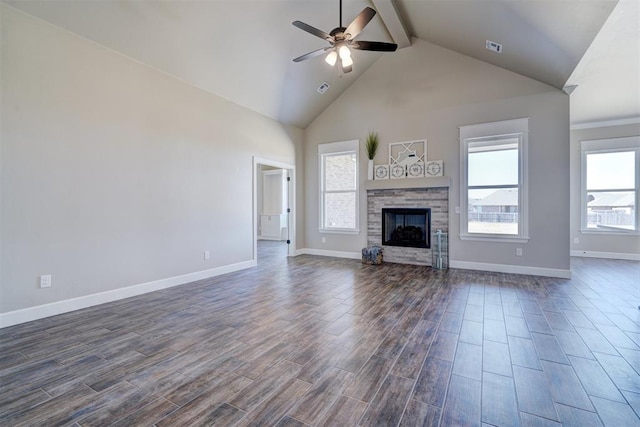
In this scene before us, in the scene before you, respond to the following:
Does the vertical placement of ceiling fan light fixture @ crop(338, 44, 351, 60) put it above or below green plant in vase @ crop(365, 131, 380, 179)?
above

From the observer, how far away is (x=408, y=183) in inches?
228

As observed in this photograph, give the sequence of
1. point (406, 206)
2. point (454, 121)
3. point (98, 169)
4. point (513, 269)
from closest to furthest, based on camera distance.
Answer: point (98, 169) < point (513, 269) < point (454, 121) < point (406, 206)

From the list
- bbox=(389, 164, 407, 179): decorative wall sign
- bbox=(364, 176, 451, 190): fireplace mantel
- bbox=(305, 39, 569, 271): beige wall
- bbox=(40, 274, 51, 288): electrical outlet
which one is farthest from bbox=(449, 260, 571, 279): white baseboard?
bbox=(40, 274, 51, 288): electrical outlet

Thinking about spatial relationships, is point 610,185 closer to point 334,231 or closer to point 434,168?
point 434,168

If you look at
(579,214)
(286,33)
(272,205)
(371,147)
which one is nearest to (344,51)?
(286,33)

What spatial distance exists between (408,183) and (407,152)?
674 mm

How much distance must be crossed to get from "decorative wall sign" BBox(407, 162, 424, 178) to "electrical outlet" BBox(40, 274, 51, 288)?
18.8 ft

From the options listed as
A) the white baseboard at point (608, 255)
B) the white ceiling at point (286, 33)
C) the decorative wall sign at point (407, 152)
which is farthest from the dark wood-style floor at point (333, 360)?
the white baseboard at point (608, 255)

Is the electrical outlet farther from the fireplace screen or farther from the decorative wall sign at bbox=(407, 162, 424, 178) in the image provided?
the decorative wall sign at bbox=(407, 162, 424, 178)

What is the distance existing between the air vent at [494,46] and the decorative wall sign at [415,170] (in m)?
2.14

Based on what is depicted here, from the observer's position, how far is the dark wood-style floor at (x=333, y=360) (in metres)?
1.66

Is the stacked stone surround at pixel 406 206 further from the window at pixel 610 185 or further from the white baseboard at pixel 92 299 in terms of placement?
the window at pixel 610 185

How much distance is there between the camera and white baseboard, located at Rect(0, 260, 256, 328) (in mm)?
2904

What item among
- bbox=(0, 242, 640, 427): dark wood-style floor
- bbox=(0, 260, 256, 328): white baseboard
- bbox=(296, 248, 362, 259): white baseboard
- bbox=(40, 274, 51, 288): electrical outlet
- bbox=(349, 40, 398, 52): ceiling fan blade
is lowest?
bbox=(0, 242, 640, 427): dark wood-style floor
